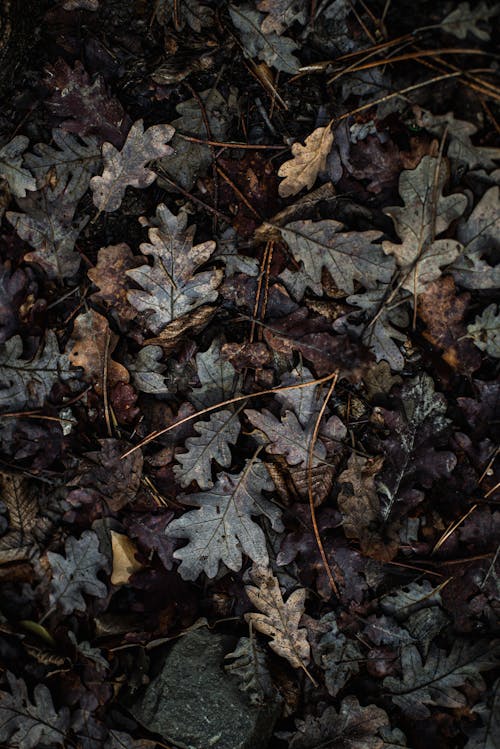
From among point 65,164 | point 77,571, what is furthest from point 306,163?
point 77,571

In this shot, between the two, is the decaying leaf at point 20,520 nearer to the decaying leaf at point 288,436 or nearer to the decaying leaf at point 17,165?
the decaying leaf at point 288,436

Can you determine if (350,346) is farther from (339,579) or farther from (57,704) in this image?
(57,704)

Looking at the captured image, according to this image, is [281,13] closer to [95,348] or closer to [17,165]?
[17,165]

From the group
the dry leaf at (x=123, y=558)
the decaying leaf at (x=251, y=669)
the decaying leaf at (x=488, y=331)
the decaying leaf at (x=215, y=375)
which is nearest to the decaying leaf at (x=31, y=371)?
the decaying leaf at (x=215, y=375)

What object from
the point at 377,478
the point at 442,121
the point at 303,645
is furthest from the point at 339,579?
the point at 442,121

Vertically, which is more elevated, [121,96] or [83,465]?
[121,96]

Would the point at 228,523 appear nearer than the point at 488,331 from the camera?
No
